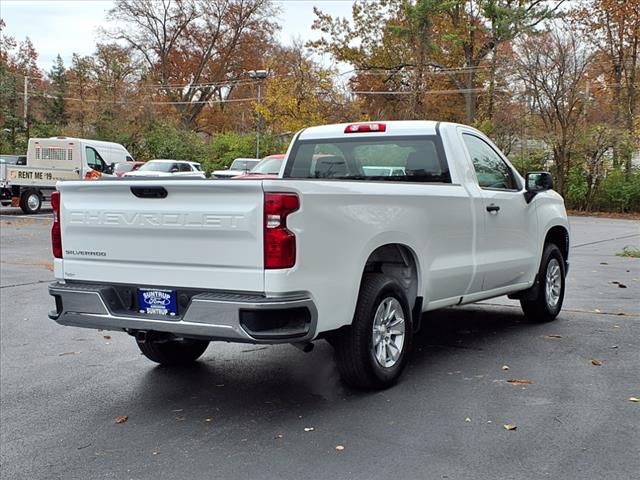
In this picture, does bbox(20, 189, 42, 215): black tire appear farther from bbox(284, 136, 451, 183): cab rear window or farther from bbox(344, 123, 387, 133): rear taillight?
bbox(344, 123, 387, 133): rear taillight

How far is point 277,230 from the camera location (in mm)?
4434

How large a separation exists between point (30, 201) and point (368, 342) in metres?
23.0

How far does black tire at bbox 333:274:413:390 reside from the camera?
201 inches

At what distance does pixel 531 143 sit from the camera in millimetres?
35906

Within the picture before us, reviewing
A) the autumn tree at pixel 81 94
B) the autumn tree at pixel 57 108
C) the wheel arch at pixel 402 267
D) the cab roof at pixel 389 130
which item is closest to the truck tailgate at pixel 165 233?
the wheel arch at pixel 402 267

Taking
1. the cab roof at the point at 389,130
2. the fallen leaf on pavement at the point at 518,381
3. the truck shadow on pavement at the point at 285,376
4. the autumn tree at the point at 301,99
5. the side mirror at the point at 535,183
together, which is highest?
the autumn tree at the point at 301,99

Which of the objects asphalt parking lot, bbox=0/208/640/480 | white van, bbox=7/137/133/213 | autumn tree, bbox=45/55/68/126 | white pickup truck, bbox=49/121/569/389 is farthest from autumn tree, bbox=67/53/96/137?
white pickup truck, bbox=49/121/569/389

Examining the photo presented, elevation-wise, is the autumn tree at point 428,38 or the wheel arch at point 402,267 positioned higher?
the autumn tree at point 428,38

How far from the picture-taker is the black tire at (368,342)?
5113 millimetres

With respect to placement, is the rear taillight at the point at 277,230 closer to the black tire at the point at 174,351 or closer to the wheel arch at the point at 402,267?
the wheel arch at the point at 402,267

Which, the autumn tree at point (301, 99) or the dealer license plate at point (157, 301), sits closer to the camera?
the dealer license plate at point (157, 301)

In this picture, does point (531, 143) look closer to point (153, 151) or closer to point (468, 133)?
point (153, 151)

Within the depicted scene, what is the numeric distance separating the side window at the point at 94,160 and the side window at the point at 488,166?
22177 mm

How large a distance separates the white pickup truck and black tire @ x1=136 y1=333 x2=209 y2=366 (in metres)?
0.01
